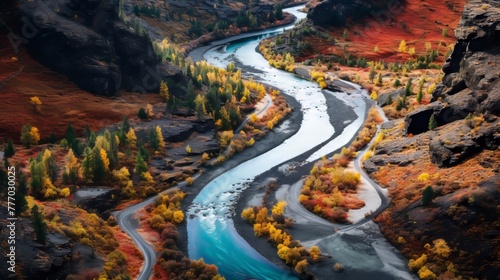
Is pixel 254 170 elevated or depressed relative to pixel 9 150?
depressed

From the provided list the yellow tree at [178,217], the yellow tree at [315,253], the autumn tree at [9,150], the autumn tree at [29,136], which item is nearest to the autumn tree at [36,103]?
the autumn tree at [29,136]

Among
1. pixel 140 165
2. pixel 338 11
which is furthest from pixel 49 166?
pixel 338 11

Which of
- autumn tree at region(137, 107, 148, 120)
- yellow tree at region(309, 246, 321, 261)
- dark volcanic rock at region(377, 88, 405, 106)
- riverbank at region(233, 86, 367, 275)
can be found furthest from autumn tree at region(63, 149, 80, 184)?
Result: dark volcanic rock at region(377, 88, 405, 106)

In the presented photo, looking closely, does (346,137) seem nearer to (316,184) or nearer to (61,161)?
(316,184)

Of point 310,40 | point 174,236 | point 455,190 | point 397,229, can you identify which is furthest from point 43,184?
point 310,40

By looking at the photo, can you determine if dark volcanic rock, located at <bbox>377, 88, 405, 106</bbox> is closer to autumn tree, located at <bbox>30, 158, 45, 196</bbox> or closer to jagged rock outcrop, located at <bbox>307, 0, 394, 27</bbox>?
jagged rock outcrop, located at <bbox>307, 0, 394, 27</bbox>

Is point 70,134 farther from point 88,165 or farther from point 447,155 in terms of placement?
point 447,155

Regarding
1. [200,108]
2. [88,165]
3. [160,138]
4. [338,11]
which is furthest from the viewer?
[338,11]
